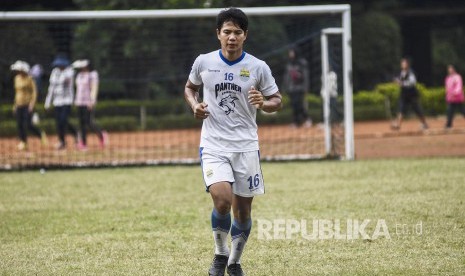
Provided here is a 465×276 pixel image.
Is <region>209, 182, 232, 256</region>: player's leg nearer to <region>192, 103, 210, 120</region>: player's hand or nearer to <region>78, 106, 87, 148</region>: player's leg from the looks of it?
<region>192, 103, 210, 120</region>: player's hand

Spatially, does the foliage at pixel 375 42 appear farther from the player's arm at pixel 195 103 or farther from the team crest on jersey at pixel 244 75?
the team crest on jersey at pixel 244 75

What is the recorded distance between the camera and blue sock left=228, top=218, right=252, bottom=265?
712 centimetres

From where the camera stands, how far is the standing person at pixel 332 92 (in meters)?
17.1

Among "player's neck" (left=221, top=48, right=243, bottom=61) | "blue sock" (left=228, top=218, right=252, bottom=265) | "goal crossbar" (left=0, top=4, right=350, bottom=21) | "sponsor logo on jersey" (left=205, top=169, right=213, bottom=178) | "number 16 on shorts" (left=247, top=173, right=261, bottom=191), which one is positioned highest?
"goal crossbar" (left=0, top=4, right=350, bottom=21)

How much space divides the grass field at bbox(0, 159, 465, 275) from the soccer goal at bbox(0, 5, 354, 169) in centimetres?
265

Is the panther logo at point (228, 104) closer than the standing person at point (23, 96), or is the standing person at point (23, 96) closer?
the panther logo at point (228, 104)

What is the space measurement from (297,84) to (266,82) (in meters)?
17.3

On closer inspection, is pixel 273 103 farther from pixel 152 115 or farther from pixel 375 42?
pixel 375 42

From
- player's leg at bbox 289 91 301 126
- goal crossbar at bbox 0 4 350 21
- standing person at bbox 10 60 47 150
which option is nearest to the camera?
goal crossbar at bbox 0 4 350 21

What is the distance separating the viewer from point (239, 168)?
23.1ft

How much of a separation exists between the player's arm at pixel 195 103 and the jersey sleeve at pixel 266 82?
0.53 meters

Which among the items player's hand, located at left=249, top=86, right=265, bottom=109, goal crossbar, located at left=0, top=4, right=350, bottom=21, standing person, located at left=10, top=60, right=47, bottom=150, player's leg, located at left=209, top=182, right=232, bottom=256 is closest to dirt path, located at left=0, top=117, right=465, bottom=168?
standing person, located at left=10, top=60, right=47, bottom=150

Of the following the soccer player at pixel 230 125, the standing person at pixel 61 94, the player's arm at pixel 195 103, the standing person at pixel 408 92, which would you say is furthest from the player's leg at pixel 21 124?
the soccer player at pixel 230 125

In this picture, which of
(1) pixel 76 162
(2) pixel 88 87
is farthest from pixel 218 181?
(2) pixel 88 87
